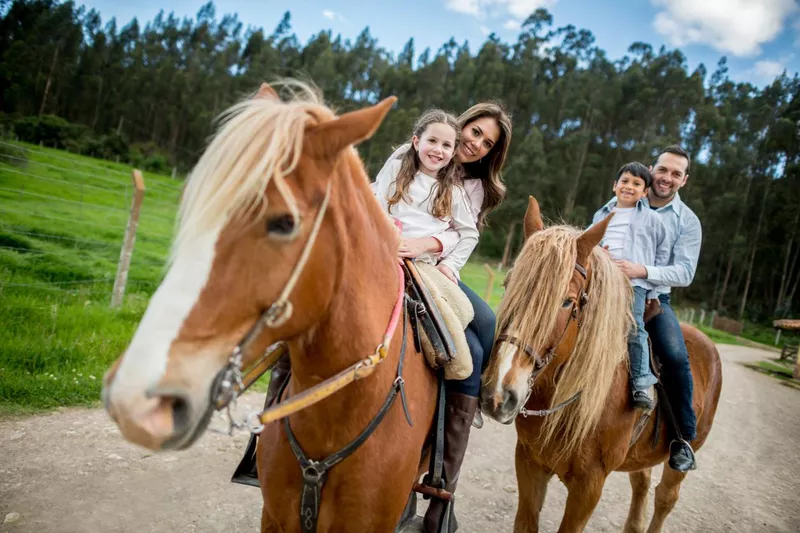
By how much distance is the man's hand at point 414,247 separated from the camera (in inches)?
88.9

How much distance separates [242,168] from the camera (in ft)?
3.83

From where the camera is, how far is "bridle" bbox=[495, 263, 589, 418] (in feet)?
8.05

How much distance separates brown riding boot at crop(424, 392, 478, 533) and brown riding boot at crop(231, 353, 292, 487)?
0.84 meters

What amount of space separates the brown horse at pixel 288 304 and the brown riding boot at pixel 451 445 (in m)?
0.42

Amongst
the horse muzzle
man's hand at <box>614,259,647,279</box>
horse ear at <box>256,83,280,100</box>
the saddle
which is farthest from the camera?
man's hand at <box>614,259,647,279</box>

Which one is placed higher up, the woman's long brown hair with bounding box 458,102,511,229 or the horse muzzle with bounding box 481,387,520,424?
the woman's long brown hair with bounding box 458,102,511,229

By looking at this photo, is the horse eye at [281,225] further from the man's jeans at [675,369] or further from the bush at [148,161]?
the bush at [148,161]

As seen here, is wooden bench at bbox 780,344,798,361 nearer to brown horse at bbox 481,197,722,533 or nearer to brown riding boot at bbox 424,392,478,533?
brown horse at bbox 481,197,722,533

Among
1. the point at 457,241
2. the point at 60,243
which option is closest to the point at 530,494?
the point at 457,241

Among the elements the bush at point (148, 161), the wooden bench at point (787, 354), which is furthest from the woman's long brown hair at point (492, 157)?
Answer: the bush at point (148, 161)

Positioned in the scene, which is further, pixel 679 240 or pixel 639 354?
pixel 679 240

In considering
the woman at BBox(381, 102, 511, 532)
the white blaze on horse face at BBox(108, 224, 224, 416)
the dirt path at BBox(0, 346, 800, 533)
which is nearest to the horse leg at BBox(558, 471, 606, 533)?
the woman at BBox(381, 102, 511, 532)

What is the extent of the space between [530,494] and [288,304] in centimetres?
268

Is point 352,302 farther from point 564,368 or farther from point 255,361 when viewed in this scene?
point 564,368
